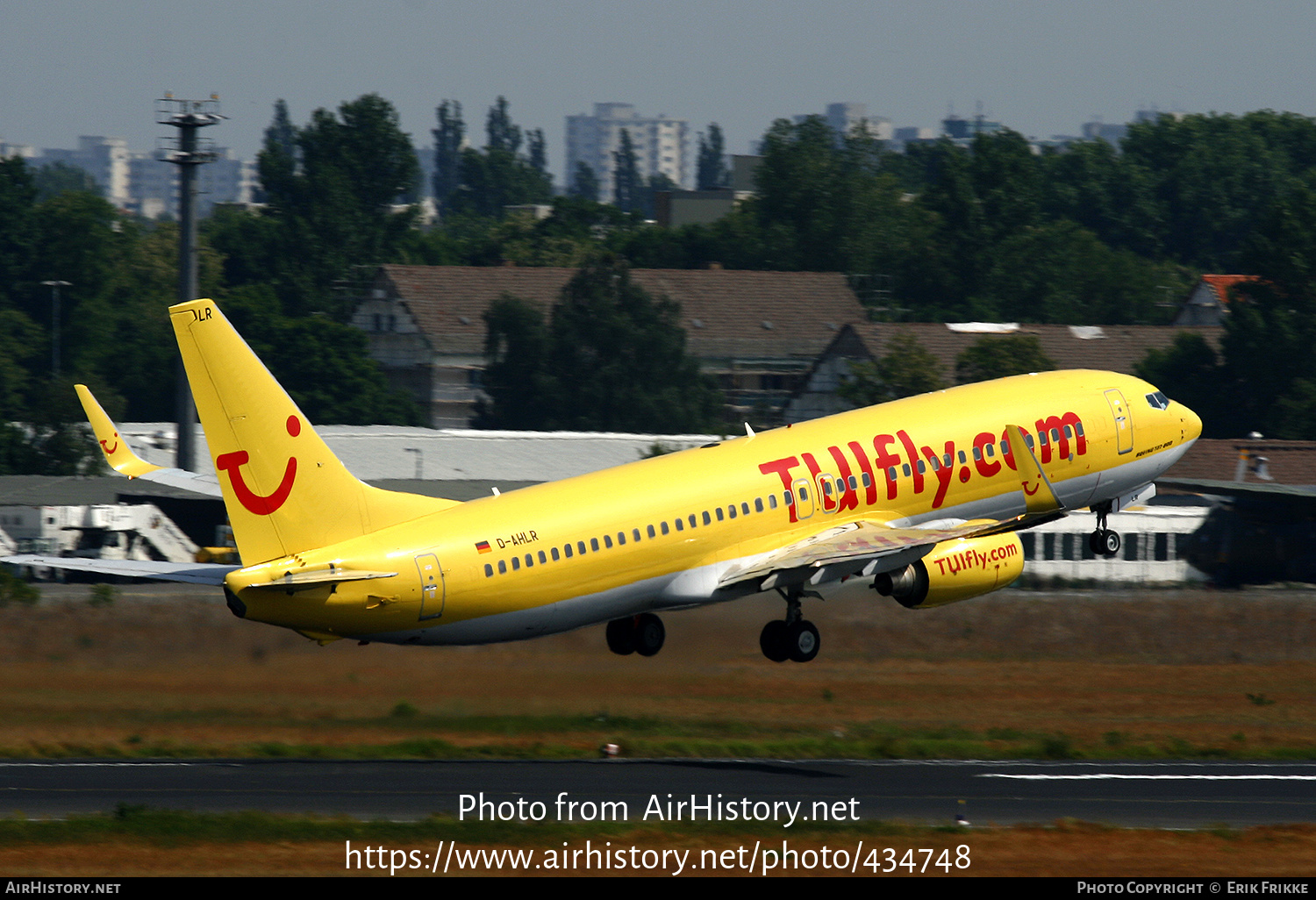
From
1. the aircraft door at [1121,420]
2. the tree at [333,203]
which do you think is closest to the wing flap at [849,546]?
the aircraft door at [1121,420]

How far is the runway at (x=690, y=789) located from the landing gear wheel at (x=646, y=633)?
3.01 m

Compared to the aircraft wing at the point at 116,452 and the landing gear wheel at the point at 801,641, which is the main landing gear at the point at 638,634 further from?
the aircraft wing at the point at 116,452

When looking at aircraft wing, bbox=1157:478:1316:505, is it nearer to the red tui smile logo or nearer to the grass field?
the grass field

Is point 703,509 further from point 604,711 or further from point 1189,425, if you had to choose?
point 1189,425

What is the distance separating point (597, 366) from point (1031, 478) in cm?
7997

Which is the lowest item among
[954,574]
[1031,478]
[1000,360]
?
[1000,360]

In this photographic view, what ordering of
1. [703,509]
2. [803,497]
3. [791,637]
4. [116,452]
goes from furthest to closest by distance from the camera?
[791,637], [803,497], [703,509], [116,452]

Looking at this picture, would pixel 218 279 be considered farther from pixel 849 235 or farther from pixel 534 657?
pixel 534 657

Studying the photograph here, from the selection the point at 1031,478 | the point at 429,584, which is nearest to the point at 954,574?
the point at 1031,478

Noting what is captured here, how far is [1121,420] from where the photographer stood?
52.4 metres

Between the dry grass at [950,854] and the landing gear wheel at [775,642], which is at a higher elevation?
the landing gear wheel at [775,642]

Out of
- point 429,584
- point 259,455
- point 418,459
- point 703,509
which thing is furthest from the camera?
point 418,459

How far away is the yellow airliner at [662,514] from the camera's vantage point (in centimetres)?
3897

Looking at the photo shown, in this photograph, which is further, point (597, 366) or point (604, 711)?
point (597, 366)
